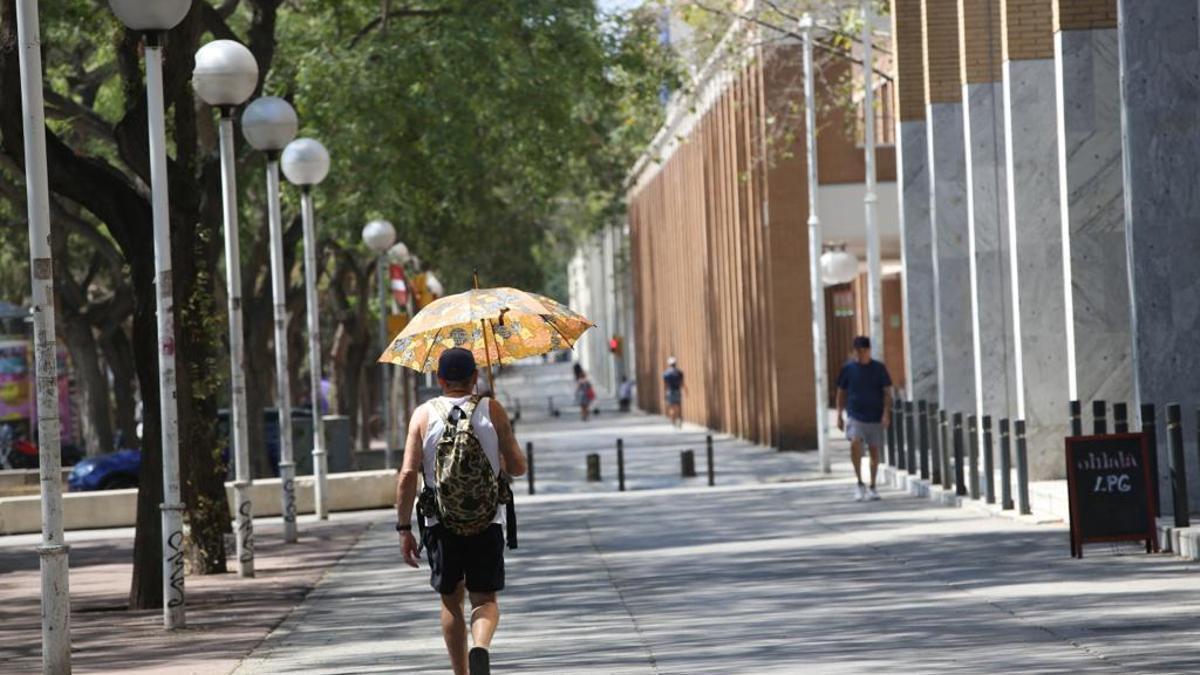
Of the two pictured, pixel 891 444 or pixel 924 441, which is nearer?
pixel 924 441

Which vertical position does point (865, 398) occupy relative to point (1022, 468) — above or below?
above

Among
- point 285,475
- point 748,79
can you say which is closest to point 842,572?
point 285,475

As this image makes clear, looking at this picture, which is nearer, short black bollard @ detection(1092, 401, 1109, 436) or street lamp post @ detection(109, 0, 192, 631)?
street lamp post @ detection(109, 0, 192, 631)

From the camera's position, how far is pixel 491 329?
1259 cm

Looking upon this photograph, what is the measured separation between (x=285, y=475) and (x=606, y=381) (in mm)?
106787

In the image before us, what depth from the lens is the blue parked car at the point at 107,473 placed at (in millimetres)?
38500

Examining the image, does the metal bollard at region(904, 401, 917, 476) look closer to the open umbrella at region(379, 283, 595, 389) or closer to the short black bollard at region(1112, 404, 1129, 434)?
the short black bollard at region(1112, 404, 1129, 434)

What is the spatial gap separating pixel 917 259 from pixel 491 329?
74.9ft

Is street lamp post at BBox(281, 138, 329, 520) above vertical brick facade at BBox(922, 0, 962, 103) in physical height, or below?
below

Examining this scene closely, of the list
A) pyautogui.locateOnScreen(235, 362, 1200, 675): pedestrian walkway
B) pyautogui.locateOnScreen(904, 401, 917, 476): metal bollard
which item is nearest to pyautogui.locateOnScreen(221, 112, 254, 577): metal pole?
pyautogui.locateOnScreen(235, 362, 1200, 675): pedestrian walkway

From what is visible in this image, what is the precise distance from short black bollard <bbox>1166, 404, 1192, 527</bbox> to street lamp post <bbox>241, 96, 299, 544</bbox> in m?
8.82

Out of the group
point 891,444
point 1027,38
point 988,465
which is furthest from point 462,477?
point 891,444

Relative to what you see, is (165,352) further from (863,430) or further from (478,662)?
(863,430)

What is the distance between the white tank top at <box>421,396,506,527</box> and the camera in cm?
1083
